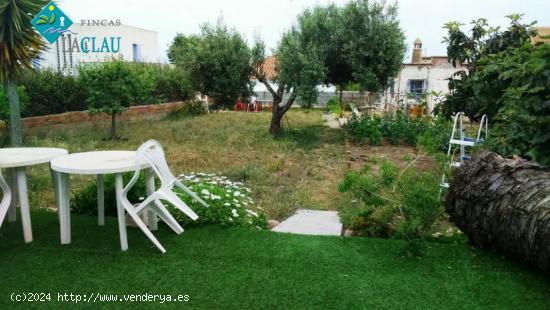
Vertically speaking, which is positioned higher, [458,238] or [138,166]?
[138,166]

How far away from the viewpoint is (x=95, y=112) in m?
9.76

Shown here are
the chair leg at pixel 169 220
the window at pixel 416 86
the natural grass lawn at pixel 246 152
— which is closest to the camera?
the chair leg at pixel 169 220

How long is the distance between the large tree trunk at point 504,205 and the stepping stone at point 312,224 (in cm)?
96

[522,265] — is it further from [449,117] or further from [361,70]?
[361,70]

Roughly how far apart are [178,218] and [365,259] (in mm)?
1615

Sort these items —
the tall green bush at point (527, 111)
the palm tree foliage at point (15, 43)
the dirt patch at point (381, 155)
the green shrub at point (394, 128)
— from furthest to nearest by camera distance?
the green shrub at point (394, 128) → the dirt patch at point (381, 155) → the palm tree foliage at point (15, 43) → the tall green bush at point (527, 111)

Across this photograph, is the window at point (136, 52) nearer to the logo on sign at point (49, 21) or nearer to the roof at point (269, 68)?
the roof at point (269, 68)

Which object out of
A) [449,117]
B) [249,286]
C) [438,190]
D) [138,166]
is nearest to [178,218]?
[138,166]

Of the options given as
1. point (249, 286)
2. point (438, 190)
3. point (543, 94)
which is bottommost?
point (249, 286)

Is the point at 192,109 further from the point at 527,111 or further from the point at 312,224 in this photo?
the point at 527,111

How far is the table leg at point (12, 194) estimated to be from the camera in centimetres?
346

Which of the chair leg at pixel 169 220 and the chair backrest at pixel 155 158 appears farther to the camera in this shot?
the chair leg at pixel 169 220

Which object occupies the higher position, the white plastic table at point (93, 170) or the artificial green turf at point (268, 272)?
the white plastic table at point (93, 170)

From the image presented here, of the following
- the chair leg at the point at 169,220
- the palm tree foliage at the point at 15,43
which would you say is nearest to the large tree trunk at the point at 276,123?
the palm tree foliage at the point at 15,43
